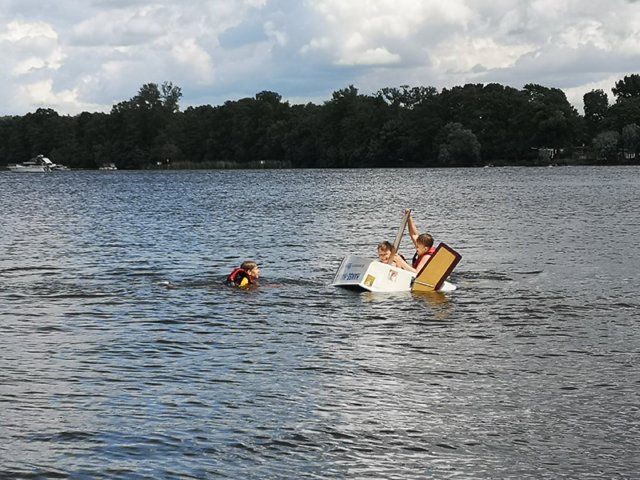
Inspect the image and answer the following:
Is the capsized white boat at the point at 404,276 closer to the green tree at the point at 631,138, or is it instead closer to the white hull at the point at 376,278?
the white hull at the point at 376,278

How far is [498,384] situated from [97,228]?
4231 centimetres

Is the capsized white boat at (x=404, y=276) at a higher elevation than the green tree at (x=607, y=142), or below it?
below

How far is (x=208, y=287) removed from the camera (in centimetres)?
2759

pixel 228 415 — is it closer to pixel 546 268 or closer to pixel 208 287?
pixel 208 287

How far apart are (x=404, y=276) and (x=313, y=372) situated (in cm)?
956

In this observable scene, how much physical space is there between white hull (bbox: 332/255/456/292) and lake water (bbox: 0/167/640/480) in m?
0.37

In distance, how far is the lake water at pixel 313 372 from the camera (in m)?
12.3

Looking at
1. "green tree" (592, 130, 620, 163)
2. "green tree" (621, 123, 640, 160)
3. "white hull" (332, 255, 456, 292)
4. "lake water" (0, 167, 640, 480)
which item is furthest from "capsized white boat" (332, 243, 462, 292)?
"green tree" (592, 130, 620, 163)

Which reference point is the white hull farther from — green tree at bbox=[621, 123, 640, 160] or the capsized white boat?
green tree at bbox=[621, 123, 640, 160]

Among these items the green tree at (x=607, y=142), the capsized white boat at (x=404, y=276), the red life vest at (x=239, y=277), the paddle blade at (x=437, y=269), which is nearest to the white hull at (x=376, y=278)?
the capsized white boat at (x=404, y=276)

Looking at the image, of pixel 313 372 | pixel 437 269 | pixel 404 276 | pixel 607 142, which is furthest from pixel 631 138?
pixel 313 372

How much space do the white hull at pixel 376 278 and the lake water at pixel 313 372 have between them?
37 centimetres

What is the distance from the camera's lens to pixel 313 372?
1662cm

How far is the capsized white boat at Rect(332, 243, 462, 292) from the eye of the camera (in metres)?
25.5
